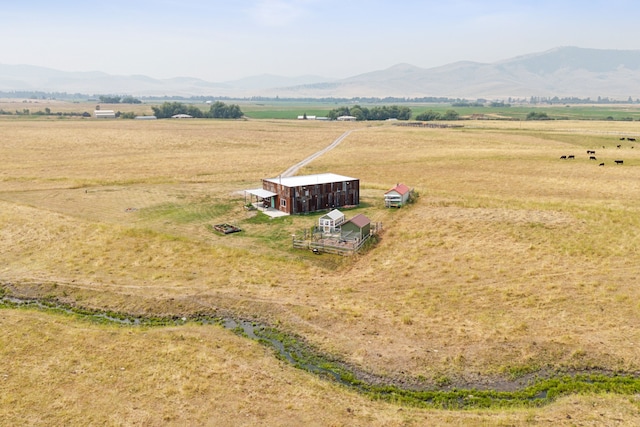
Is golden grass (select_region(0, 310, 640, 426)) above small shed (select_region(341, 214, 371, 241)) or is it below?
below

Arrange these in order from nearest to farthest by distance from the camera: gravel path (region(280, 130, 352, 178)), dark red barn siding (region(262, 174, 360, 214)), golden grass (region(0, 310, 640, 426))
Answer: golden grass (region(0, 310, 640, 426))
dark red barn siding (region(262, 174, 360, 214))
gravel path (region(280, 130, 352, 178))

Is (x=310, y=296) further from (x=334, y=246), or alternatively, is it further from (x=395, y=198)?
(x=395, y=198)

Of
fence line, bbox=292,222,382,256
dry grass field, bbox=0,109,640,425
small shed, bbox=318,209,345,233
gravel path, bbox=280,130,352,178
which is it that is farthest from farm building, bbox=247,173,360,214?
gravel path, bbox=280,130,352,178

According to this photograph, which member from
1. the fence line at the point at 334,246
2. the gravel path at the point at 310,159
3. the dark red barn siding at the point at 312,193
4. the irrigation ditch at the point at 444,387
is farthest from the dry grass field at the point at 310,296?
the gravel path at the point at 310,159

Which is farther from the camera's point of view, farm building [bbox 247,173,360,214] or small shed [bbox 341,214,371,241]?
farm building [bbox 247,173,360,214]

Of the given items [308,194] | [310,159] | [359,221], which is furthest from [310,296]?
[310,159]

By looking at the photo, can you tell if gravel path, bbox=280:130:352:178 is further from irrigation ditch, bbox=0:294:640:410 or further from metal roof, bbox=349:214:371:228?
irrigation ditch, bbox=0:294:640:410
